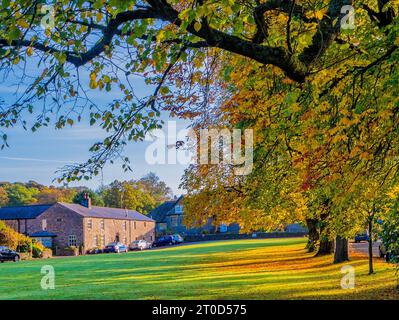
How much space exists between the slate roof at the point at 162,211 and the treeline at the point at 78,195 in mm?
2912

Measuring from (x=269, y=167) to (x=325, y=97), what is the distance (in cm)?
587

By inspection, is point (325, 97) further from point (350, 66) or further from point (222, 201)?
point (222, 201)

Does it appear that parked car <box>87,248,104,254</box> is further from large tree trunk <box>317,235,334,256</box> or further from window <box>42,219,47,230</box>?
large tree trunk <box>317,235,334,256</box>

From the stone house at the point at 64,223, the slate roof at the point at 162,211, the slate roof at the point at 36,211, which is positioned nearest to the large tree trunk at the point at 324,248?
the stone house at the point at 64,223

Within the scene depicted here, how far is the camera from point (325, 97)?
10539 millimetres

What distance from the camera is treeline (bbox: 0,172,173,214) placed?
8188 centimetres

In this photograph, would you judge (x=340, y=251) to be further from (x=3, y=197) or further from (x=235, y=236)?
(x=3, y=197)

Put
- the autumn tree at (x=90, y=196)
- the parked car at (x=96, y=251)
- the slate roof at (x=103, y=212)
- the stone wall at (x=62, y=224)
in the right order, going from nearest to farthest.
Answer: the parked car at (x=96, y=251) < the stone wall at (x=62, y=224) < the slate roof at (x=103, y=212) < the autumn tree at (x=90, y=196)

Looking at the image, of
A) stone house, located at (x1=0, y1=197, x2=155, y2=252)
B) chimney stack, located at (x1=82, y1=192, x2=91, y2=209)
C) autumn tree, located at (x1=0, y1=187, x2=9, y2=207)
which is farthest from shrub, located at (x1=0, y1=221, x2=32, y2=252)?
chimney stack, located at (x1=82, y1=192, x2=91, y2=209)

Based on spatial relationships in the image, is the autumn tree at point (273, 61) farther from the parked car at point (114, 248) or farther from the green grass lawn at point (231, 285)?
the parked car at point (114, 248)

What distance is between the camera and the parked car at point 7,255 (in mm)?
50381

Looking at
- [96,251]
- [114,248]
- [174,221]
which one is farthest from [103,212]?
[174,221]
